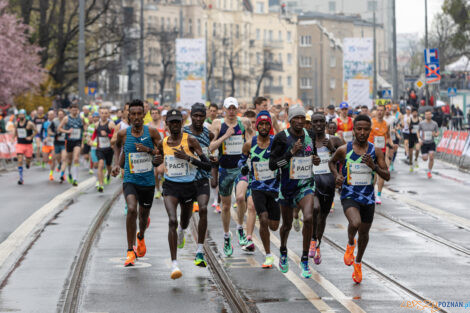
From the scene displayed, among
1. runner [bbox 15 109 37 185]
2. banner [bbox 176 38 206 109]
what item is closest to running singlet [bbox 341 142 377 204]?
runner [bbox 15 109 37 185]

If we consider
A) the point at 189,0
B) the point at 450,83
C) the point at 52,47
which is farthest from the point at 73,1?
the point at 189,0

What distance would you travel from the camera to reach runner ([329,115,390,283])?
10.8 m

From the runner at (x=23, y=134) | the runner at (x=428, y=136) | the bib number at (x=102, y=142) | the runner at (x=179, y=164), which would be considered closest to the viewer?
the runner at (x=179, y=164)

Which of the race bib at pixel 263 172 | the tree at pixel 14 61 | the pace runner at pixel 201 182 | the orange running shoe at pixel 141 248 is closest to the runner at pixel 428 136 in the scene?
the pace runner at pixel 201 182

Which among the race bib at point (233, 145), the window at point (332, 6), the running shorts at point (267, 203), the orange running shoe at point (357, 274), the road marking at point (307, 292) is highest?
the window at point (332, 6)

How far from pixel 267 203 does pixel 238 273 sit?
849 millimetres

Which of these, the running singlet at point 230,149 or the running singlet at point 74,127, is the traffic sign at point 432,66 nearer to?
the running singlet at point 74,127

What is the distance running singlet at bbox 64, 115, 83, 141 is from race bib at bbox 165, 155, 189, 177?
13082 millimetres

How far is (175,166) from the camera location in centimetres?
1133

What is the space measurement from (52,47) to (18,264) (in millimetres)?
50765

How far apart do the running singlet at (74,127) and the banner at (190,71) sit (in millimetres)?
18430

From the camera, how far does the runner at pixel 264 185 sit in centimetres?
1160

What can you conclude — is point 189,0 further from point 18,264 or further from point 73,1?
point 18,264

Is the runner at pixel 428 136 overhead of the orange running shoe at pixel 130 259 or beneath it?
overhead
